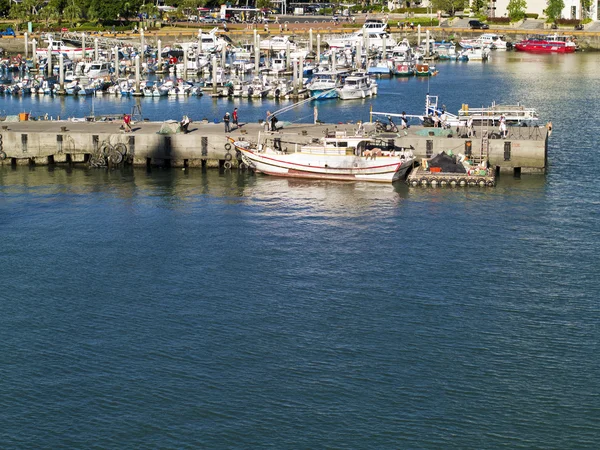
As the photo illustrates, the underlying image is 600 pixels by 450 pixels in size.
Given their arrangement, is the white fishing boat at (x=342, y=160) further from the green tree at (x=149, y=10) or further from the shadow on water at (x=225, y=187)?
the green tree at (x=149, y=10)

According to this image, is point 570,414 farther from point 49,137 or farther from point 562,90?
point 562,90

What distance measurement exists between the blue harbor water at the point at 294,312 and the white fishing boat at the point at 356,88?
1641 inches

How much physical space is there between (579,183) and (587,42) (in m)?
118

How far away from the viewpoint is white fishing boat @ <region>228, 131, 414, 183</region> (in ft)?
221

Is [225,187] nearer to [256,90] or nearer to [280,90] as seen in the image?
[280,90]

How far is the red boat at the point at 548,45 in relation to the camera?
174750 mm

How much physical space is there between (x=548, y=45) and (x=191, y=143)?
382ft

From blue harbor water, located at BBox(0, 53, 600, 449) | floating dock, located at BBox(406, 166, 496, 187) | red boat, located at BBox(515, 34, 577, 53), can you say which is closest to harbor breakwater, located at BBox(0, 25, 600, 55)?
red boat, located at BBox(515, 34, 577, 53)

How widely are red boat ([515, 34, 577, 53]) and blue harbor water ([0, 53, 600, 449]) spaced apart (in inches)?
4262

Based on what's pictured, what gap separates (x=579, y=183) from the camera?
224 feet

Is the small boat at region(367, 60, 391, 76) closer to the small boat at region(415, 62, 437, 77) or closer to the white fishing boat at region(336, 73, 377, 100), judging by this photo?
the small boat at region(415, 62, 437, 77)

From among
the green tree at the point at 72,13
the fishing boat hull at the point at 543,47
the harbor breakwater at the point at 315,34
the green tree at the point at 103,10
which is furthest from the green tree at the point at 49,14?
the fishing boat hull at the point at 543,47

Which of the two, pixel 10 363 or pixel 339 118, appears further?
pixel 339 118

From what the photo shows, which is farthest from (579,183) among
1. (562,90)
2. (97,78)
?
(97,78)
